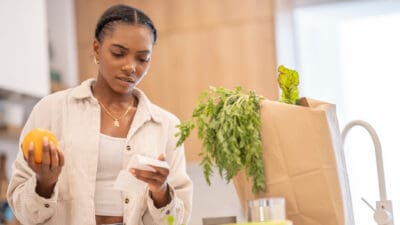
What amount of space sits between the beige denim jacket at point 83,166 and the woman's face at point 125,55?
91mm

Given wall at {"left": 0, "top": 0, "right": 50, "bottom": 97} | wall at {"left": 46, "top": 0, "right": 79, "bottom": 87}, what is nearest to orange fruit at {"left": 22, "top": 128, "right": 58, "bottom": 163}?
wall at {"left": 0, "top": 0, "right": 50, "bottom": 97}

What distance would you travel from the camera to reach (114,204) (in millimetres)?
1617

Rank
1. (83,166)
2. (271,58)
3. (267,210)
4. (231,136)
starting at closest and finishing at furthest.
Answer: (267,210) < (231,136) < (83,166) < (271,58)

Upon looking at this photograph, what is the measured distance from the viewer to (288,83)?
1396 millimetres

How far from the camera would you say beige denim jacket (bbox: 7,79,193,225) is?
60.4 inches

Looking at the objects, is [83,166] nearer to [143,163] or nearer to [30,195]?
[30,195]

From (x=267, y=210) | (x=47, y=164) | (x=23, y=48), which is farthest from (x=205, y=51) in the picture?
(x=267, y=210)

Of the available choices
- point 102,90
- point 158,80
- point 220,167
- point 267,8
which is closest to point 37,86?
point 158,80

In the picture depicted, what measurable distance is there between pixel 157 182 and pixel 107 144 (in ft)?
1.00

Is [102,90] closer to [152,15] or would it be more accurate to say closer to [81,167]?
[81,167]

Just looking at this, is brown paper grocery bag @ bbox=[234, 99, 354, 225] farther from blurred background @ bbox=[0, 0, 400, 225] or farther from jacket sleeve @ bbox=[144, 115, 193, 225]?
blurred background @ bbox=[0, 0, 400, 225]

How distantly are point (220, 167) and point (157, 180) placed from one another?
0.18m

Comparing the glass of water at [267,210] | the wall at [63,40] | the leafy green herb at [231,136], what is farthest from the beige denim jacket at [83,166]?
the wall at [63,40]

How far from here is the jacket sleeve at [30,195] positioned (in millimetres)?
1488
